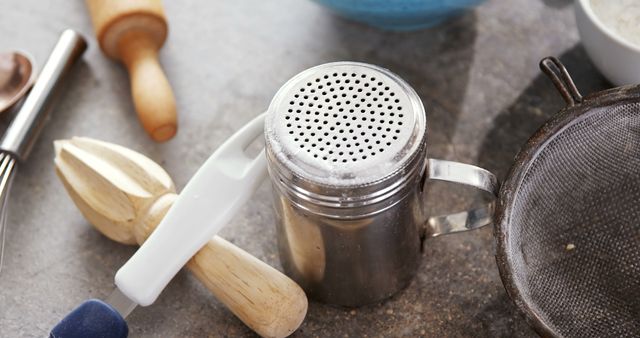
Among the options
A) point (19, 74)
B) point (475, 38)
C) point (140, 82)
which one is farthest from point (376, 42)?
point (19, 74)

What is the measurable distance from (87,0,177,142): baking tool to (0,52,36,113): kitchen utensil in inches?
3.3

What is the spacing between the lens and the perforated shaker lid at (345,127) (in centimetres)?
67

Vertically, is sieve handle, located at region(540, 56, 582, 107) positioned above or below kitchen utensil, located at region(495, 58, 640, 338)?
above

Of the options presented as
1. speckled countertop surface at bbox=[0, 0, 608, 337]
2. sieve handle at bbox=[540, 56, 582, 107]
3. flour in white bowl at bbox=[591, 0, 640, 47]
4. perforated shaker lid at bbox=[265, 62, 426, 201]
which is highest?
perforated shaker lid at bbox=[265, 62, 426, 201]

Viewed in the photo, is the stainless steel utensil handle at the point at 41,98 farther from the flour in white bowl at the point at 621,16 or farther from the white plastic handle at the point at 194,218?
the flour in white bowl at the point at 621,16

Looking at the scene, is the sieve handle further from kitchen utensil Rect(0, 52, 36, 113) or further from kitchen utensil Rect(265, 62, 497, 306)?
kitchen utensil Rect(0, 52, 36, 113)

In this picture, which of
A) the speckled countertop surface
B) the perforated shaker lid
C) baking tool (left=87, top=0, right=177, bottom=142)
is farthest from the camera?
baking tool (left=87, top=0, right=177, bottom=142)

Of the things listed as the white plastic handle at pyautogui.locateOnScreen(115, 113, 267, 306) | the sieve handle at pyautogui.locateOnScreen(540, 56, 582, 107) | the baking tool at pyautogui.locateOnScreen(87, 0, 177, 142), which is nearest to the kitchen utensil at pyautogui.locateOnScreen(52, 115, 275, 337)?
the white plastic handle at pyautogui.locateOnScreen(115, 113, 267, 306)

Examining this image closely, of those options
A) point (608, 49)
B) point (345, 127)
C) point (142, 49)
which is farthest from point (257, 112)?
point (608, 49)

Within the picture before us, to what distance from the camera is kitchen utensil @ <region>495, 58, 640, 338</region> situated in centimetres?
72

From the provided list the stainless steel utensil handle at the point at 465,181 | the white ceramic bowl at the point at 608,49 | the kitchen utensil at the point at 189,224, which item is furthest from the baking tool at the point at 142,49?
the white ceramic bowl at the point at 608,49

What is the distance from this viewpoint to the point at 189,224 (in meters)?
0.75

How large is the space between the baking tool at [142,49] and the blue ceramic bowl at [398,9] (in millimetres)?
186

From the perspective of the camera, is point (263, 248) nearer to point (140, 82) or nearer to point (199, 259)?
point (199, 259)
